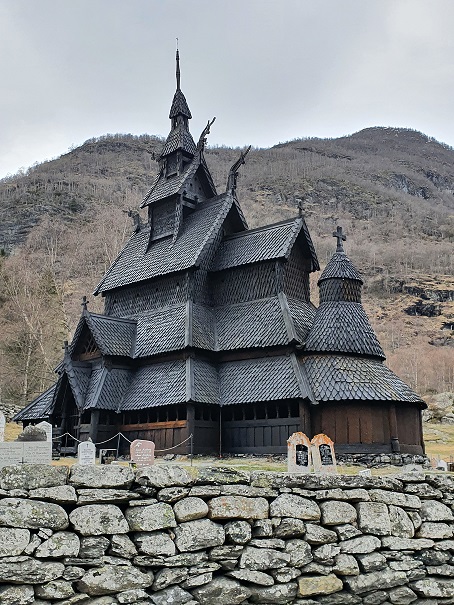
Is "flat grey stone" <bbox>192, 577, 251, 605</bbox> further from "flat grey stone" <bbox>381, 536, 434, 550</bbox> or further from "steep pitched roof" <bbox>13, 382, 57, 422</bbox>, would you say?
"steep pitched roof" <bbox>13, 382, 57, 422</bbox>

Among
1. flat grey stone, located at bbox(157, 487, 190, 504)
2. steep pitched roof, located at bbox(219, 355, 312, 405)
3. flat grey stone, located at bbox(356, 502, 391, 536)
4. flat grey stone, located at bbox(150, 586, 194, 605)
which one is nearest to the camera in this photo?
flat grey stone, located at bbox(150, 586, 194, 605)

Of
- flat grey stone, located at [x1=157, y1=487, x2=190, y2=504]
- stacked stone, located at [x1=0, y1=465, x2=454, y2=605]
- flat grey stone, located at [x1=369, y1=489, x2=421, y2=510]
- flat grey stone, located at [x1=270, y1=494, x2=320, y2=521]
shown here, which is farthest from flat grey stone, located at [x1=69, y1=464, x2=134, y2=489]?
flat grey stone, located at [x1=369, y1=489, x2=421, y2=510]

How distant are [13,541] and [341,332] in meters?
19.7

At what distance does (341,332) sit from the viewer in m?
25.7

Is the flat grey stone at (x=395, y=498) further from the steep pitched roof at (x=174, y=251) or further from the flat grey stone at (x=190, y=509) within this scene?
the steep pitched roof at (x=174, y=251)

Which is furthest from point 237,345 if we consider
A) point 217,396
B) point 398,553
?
point 398,553

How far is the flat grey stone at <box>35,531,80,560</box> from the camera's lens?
24.2ft

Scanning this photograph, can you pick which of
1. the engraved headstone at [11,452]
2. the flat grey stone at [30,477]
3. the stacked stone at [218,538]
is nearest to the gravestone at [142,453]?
the engraved headstone at [11,452]

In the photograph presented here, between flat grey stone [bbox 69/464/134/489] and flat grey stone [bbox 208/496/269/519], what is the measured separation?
1198 mm

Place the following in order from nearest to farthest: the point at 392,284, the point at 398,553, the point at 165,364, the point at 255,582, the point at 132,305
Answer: the point at 255,582 < the point at 398,553 < the point at 165,364 < the point at 132,305 < the point at 392,284

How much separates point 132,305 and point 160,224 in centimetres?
472

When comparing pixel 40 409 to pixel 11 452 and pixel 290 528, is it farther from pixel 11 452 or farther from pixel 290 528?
pixel 290 528

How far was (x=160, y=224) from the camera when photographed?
33.3 meters

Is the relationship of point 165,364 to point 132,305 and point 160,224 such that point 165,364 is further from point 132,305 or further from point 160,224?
point 160,224
